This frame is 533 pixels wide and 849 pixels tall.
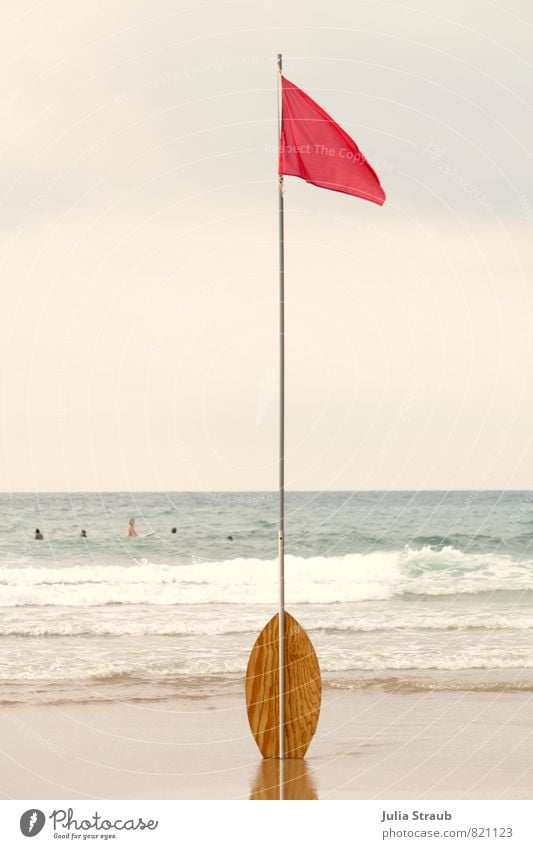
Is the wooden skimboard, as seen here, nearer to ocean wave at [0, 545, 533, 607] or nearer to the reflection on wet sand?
the reflection on wet sand

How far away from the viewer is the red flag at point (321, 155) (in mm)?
9797

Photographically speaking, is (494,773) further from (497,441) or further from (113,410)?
→ (113,410)

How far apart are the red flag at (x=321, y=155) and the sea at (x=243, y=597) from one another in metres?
6.87

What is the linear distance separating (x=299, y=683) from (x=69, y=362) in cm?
1607

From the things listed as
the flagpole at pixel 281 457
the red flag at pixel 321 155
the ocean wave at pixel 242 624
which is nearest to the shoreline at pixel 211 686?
the ocean wave at pixel 242 624

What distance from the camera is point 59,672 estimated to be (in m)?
14.8

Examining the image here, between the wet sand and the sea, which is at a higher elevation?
the sea

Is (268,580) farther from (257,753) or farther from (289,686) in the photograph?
(289,686)

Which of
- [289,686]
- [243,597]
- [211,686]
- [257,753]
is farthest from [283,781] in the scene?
[243,597]

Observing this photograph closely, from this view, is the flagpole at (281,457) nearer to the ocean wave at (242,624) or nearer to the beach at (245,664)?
the beach at (245,664)

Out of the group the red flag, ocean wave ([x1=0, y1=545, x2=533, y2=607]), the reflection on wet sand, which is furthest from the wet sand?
ocean wave ([x1=0, y1=545, x2=533, y2=607])

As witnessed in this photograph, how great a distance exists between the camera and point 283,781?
9.78 m

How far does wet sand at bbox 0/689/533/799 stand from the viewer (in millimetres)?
9773

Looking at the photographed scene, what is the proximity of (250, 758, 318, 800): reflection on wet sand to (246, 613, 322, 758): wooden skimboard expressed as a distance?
0.44 feet
